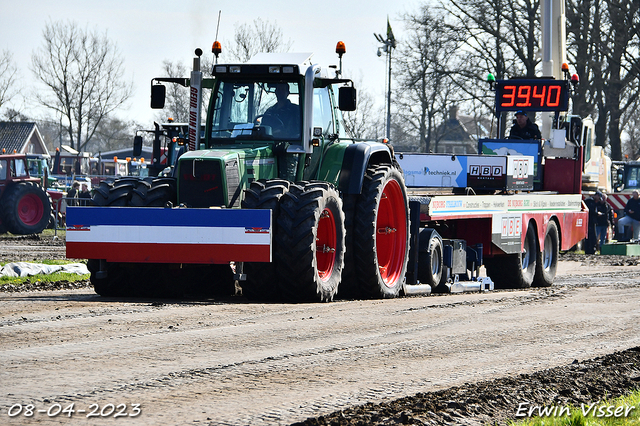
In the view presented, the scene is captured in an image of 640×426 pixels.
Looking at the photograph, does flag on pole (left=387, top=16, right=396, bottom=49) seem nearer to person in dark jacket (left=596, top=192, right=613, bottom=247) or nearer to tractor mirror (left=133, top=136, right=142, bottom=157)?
person in dark jacket (left=596, top=192, right=613, bottom=247)

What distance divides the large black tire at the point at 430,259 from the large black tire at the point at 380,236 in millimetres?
663

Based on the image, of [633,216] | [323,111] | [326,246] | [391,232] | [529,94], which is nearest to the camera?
[326,246]

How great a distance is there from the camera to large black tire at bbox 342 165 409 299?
408 inches

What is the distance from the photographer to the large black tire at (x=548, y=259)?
15.4 metres

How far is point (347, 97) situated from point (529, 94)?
31.8 ft

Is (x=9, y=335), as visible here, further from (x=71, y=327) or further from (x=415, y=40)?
(x=415, y=40)

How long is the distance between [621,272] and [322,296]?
10.2m

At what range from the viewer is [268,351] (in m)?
6.35

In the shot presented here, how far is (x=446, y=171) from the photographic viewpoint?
46.6 feet

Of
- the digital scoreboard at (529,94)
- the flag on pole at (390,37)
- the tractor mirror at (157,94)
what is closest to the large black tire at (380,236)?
the tractor mirror at (157,94)

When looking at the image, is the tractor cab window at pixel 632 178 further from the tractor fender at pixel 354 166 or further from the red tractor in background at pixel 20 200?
the tractor fender at pixel 354 166

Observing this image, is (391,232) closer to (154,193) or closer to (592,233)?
(154,193)

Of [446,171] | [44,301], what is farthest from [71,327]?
[446,171]

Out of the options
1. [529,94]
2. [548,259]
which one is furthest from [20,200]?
[548,259]
